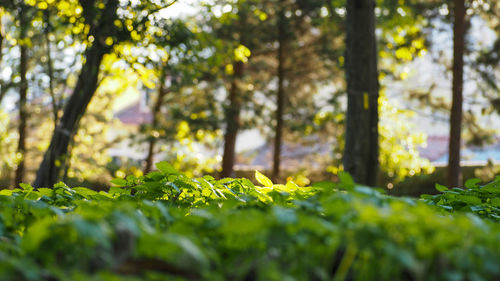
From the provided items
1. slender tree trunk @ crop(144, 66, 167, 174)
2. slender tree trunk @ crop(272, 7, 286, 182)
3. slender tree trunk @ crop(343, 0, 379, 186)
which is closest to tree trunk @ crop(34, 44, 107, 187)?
slender tree trunk @ crop(343, 0, 379, 186)

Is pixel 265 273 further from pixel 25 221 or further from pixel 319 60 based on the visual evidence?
pixel 319 60

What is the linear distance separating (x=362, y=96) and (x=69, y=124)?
3.81 m

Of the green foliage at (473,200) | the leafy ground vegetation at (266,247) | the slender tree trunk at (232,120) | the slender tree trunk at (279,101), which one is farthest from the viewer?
the slender tree trunk at (279,101)

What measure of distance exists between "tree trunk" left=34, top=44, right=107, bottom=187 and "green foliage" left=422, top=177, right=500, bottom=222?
4939mm

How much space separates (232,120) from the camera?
55.3 ft

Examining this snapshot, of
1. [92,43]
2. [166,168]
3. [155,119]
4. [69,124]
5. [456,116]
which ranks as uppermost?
[92,43]

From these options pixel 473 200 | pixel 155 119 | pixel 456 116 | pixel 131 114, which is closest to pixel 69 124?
pixel 473 200

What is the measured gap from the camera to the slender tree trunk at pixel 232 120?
16.9 metres

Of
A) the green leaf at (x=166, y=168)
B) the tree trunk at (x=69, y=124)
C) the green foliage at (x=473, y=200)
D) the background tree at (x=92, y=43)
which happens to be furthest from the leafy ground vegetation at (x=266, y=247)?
the tree trunk at (x=69, y=124)

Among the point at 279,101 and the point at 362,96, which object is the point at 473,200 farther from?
the point at 279,101

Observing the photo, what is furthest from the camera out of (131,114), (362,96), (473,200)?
(131,114)

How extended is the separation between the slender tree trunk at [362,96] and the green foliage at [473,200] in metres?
2.88

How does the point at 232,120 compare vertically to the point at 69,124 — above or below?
above

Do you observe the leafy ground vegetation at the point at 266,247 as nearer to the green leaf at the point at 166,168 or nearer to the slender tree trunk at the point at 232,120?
the green leaf at the point at 166,168
